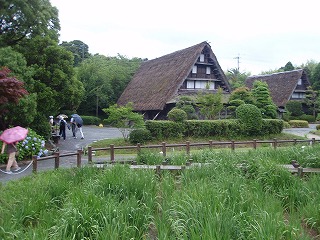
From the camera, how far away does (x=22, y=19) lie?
13.9m

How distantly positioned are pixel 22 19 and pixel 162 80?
13869mm

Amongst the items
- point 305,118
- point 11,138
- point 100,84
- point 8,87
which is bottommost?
point 305,118

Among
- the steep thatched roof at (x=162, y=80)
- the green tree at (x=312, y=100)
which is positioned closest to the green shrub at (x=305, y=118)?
the green tree at (x=312, y=100)

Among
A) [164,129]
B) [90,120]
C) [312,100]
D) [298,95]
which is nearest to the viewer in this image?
[164,129]

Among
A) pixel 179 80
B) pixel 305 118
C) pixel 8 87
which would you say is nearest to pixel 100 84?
pixel 179 80

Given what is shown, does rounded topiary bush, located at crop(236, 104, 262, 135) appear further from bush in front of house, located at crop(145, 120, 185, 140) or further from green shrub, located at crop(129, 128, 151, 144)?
green shrub, located at crop(129, 128, 151, 144)

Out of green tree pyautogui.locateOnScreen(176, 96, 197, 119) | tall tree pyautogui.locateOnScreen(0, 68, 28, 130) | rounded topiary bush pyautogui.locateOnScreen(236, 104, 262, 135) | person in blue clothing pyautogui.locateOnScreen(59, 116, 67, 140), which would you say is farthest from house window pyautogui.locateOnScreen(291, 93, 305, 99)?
tall tree pyautogui.locateOnScreen(0, 68, 28, 130)

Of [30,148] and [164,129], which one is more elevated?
[164,129]

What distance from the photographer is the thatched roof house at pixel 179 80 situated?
23516 millimetres

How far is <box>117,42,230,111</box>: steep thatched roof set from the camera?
2352cm

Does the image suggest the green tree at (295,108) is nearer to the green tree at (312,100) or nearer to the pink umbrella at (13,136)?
the green tree at (312,100)

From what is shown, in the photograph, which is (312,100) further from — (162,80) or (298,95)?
(162,80)

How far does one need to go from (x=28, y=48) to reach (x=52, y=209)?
1171 cm

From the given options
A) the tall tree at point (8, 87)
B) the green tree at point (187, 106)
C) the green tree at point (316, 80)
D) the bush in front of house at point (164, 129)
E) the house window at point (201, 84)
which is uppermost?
the green tree at point (316, 80)
